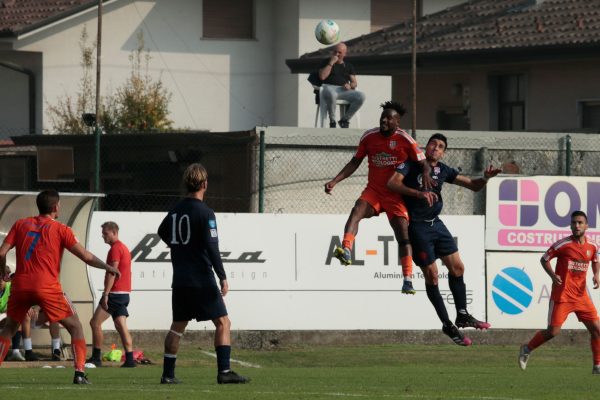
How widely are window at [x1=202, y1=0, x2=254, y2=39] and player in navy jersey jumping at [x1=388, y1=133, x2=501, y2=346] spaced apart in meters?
26.5

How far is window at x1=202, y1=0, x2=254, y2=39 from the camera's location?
139ft

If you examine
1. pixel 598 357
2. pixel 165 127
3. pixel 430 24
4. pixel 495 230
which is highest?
pixel 430 24

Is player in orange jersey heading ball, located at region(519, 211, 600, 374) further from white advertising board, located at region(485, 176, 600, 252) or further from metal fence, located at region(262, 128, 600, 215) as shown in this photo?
metal fence, located at region(262, 128, 600, 215)

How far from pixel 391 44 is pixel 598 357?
18730mm

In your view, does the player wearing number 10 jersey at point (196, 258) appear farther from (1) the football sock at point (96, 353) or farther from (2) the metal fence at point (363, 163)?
(2) the metal fence at point (363, 163)

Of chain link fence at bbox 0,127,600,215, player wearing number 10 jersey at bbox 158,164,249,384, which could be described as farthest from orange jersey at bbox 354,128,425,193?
chain link fence at bbox 0,127,600,215

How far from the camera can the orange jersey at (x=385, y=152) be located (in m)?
16.0

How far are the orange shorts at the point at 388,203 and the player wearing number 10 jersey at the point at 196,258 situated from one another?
2979 millimetres

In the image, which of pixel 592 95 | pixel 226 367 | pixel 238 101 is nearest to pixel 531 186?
pixel 592 95

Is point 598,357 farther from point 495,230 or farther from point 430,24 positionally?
point 430,24

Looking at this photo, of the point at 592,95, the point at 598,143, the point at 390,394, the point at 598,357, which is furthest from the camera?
the point at 592,95

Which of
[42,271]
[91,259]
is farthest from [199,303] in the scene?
[42,271]

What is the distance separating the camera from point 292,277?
23188mm

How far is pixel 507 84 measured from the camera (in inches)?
1384
